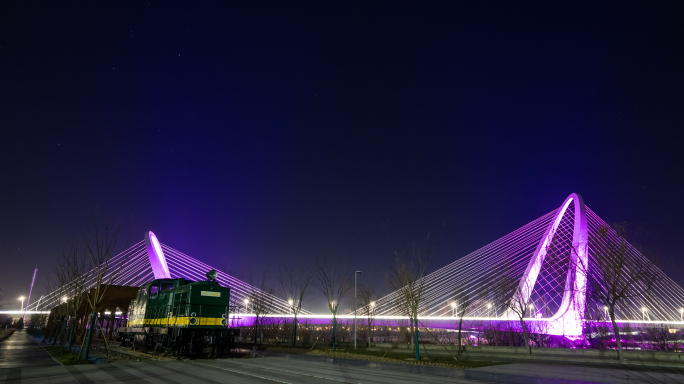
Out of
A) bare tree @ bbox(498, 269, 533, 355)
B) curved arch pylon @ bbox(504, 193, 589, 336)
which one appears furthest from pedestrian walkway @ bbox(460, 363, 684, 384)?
curved arch pylon @ bbox(504, 193, 589, 336)

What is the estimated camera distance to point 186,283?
68.4ft

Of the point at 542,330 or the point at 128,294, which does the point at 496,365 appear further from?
the point at 128,294

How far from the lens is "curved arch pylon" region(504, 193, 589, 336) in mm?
27266

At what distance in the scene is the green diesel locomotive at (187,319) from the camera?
18156 millimetres

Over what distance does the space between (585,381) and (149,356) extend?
17784 mm

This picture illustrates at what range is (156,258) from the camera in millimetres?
38906

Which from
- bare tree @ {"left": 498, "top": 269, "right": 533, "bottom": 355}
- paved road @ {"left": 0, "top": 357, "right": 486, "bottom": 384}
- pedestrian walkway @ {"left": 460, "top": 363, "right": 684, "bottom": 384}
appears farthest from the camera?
bare tree @ {"left": 498, "top": 269, "right": 533, "bottom": 355}

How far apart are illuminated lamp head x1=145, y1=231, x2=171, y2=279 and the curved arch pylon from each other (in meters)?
30.0

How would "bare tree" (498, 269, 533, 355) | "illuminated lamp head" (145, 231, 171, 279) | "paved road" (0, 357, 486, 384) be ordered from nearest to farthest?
"paved road" (0, 357, 486, 384) → "bare tree" (498, 269, 533, 355) → "illuminated lamp head" (145, 231, 171, 279)

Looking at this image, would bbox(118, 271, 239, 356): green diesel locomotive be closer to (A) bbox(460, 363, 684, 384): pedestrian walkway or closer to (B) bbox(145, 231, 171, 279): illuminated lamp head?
(A) bbox(460, 363, 684, 384): pedestrian walkway

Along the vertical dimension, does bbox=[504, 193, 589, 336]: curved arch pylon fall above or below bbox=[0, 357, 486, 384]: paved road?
above

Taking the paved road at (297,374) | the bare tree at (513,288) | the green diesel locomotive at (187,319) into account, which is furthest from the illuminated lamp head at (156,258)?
the bare tree at (513,288)

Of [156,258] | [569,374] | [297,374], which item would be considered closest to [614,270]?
[569,374]

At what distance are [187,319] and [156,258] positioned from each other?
2333cm
